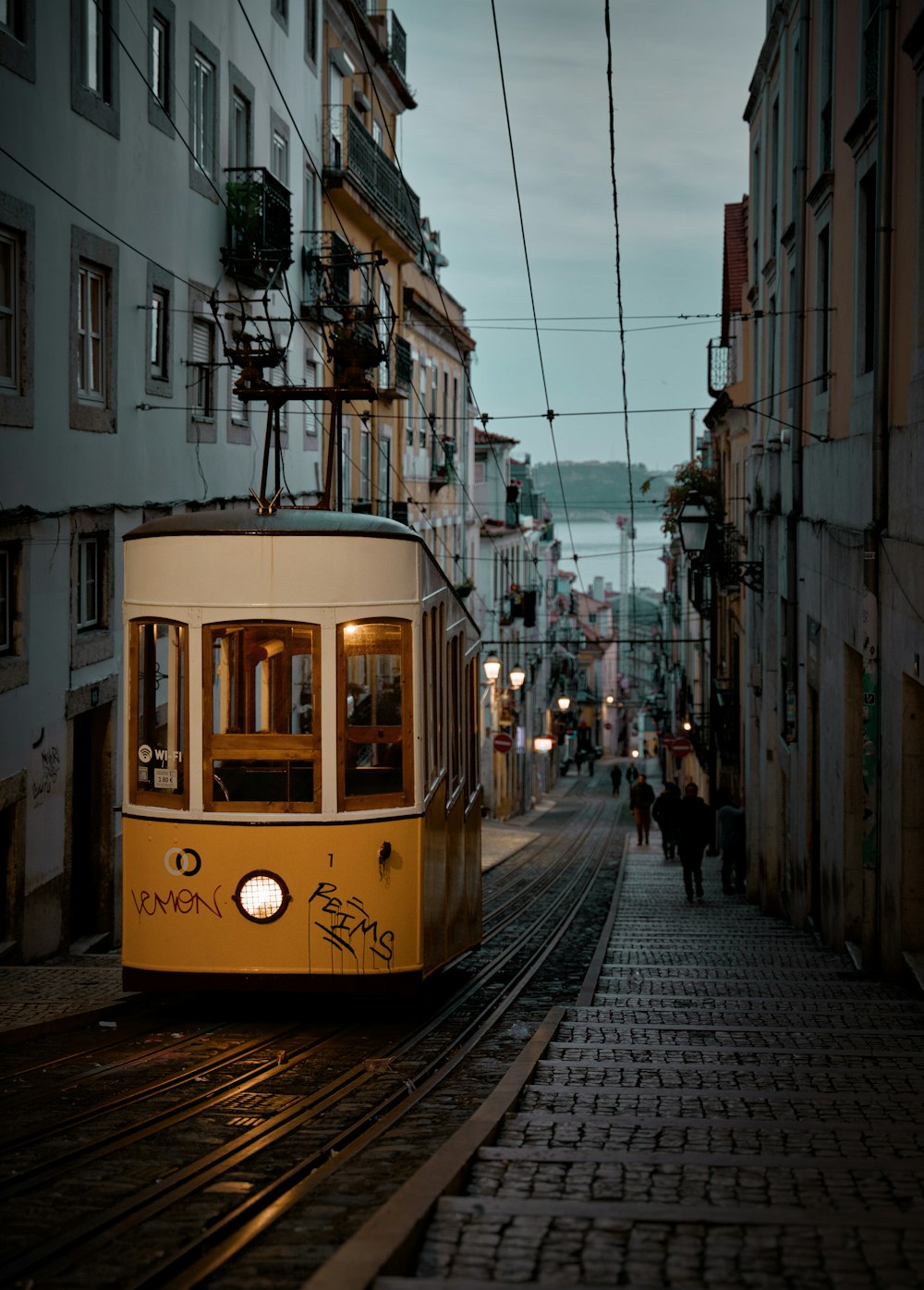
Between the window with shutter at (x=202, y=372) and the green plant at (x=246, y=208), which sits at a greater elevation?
the green plant at (x=246, y=208)

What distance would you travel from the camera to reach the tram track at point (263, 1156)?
4.84 meters

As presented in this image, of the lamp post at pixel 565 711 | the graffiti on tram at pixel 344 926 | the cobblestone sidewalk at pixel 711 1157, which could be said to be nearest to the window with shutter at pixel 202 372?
the cobblestone sidewalk at pixel 711 1157

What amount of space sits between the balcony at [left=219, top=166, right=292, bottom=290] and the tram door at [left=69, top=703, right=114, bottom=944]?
6852 millimetres

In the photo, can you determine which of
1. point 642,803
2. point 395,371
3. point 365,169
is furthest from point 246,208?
point 642,803

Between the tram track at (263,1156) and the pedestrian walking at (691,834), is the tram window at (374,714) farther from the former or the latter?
the pedestrian walking at (691,834)

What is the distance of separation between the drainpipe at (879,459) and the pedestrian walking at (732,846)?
34.7 ft

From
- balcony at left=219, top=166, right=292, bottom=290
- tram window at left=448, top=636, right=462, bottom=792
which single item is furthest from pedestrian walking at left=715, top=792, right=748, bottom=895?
tram window at left=448, top=636, right=462, bottom=792

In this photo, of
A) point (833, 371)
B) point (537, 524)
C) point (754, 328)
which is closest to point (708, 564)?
point (754, 328)

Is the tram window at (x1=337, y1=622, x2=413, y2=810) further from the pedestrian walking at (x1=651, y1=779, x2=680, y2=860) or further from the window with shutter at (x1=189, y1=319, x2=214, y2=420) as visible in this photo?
the pedestrian walking at (x1=651, y1=779, x2=680, y2=860)

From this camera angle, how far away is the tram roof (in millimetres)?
8727

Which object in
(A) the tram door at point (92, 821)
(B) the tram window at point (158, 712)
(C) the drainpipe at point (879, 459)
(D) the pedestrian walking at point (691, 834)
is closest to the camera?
(B) the tram window at point (158, 712)

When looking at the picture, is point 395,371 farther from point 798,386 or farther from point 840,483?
point 840,483

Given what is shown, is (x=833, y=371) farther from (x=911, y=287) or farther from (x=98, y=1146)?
(x=98, y=1146)

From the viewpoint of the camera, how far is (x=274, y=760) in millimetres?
8602
